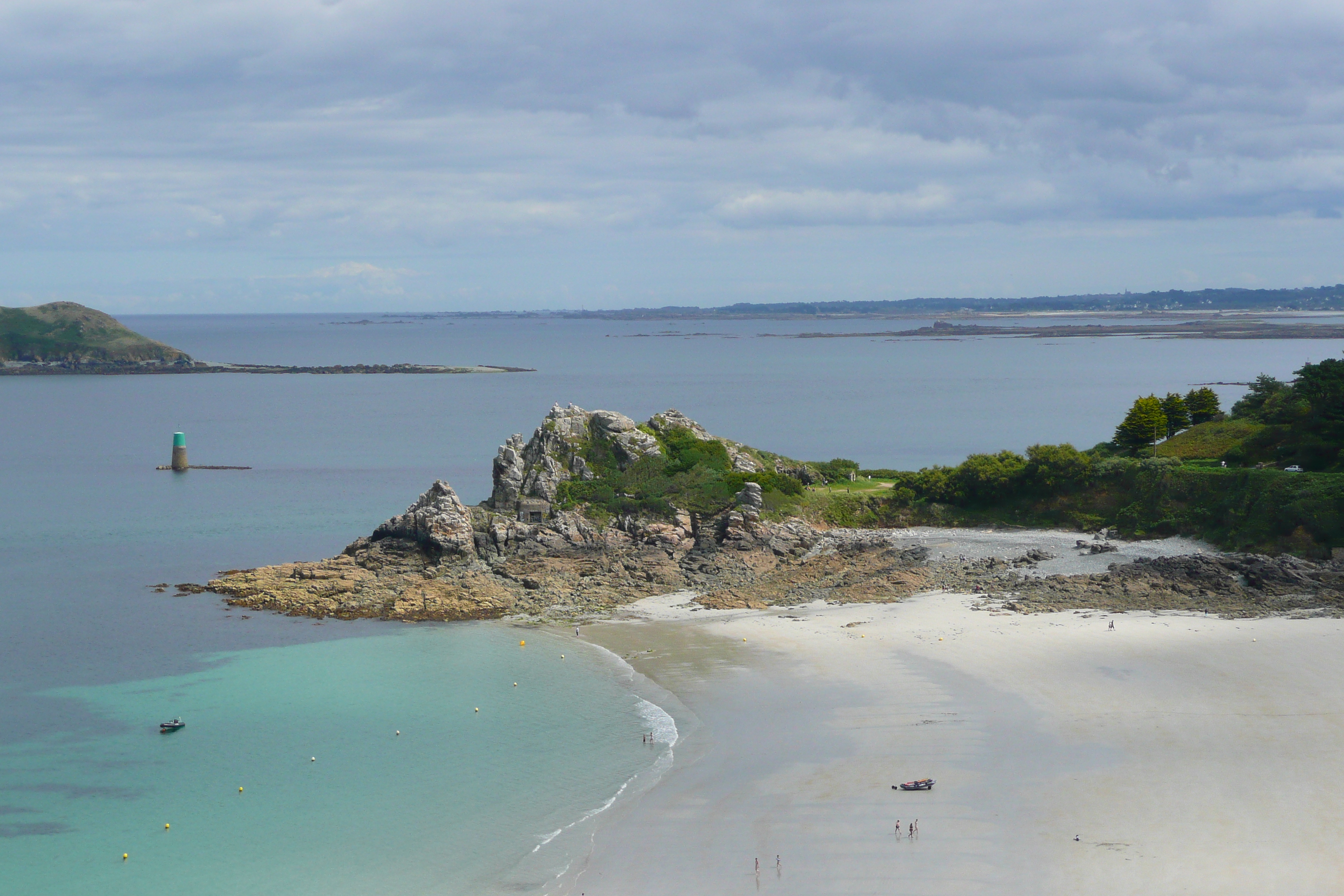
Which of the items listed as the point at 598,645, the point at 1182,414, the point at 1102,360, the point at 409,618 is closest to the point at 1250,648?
the point at 598,645

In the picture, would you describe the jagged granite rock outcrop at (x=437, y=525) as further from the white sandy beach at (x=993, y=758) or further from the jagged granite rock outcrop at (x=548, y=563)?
the white sandy beach at (x=993, y=758)

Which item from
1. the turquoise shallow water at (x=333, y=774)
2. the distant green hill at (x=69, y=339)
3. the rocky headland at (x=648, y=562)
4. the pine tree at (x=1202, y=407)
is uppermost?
the distant green hill at (x=69, y=339)

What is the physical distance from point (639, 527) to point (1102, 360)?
15729 centimetres

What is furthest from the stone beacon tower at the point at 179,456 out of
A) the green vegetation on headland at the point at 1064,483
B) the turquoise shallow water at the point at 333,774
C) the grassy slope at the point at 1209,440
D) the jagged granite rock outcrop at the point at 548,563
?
the grassy slope at the point at 1209,440

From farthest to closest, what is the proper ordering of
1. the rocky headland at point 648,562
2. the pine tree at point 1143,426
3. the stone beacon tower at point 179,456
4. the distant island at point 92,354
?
1. the distant island at point 92,354
2. the stone beacon tower at point 179,456
3. the pine tree at point 1143,426
4. the rocky headland at point 648,562

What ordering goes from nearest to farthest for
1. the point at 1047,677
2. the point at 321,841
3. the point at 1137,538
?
the point at 321,841, the point at 1047,677, the point at 1137,538

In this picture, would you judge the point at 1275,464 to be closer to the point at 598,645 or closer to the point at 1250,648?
the point at 1250,648

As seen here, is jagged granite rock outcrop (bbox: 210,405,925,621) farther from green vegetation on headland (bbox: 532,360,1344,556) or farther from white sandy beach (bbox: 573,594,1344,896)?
white sandy beach (bbox: 573,594,1344,896)

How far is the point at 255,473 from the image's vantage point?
73.9 metres

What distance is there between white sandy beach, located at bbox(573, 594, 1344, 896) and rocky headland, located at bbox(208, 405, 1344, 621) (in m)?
2.81

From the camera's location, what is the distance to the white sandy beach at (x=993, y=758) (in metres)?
19.0

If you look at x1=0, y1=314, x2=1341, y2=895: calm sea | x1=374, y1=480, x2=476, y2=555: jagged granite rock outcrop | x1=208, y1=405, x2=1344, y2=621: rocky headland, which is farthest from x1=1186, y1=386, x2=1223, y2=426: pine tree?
x1=374, y1=480, x2=476, y2=555: jagged granite rock outcrop

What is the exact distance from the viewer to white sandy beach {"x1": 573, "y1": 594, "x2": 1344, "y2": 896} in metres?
19.0

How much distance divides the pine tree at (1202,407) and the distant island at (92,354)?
415ft
